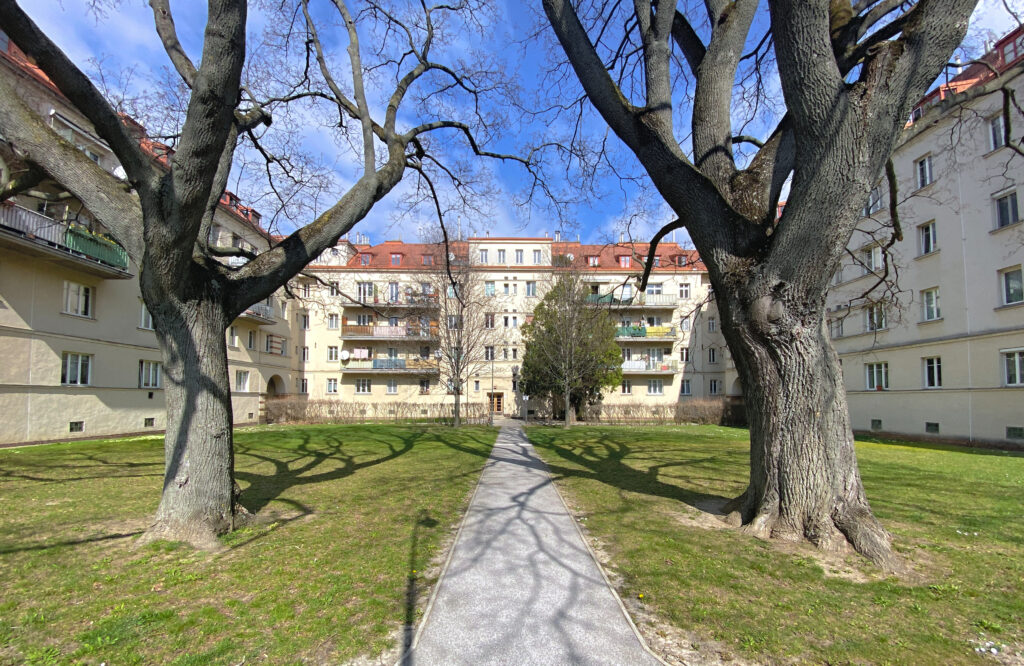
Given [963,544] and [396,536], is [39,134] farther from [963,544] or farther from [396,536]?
[963,544]

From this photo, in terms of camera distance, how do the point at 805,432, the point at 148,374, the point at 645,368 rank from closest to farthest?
the point at 805,432 → the point at 148,374 → the point at 645,368

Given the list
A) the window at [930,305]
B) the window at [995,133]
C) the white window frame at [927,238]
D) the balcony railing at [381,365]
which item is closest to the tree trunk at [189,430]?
the window at [995,133]

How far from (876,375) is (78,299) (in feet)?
114

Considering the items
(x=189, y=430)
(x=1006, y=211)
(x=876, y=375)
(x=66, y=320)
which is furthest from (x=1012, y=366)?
(x=66, y=320)

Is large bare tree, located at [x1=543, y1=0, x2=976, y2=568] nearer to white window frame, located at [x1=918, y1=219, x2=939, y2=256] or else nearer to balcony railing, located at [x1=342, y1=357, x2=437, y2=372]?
white window frame, located at [x1=918, y1=219, x2=939, y2=256]

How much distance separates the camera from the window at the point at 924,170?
20.8 meters

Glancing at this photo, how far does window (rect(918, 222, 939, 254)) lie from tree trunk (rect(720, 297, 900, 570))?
21.3 m

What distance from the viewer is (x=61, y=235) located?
1655 centimetres

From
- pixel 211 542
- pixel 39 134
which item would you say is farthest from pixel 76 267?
pixel 211 542

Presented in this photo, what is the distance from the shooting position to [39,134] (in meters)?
4.86

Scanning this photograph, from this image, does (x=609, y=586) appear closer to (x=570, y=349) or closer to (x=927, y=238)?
(x=927, y=238)

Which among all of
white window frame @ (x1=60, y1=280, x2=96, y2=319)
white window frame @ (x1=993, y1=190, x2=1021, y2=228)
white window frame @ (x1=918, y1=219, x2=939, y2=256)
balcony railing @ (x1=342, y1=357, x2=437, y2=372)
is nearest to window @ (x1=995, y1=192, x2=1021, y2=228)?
white window frame @ (x1=993, y1=190, x2=1021, y2=228)

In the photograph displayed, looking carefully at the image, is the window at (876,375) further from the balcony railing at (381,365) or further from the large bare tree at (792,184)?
the balcony railing at (381,365)

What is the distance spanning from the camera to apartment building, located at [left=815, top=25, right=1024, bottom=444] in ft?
56.3
